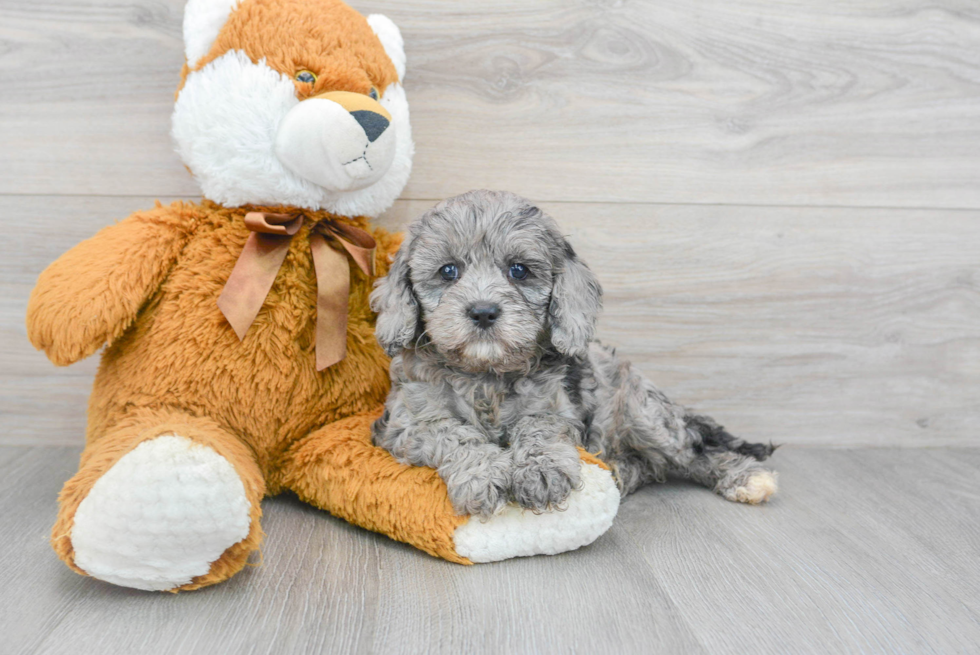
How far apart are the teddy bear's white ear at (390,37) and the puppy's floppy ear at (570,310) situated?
0.79 m

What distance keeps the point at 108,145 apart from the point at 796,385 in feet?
8.12

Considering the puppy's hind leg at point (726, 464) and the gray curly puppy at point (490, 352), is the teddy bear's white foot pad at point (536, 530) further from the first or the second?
the puppy's hind leg at point (726, 464)

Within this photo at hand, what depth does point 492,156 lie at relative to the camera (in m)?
2.47

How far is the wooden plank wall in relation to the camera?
7.79ft

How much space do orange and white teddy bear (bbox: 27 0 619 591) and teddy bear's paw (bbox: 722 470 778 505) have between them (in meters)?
0.59

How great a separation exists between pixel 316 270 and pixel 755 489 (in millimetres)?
1393

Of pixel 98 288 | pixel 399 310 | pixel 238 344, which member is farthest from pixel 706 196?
pixel 98 288

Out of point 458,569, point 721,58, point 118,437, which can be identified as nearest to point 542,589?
point 458,569

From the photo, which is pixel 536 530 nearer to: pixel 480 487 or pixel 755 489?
pixel 480 487

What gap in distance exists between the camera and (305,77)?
1.92 meters

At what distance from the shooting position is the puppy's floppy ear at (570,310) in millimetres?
1810

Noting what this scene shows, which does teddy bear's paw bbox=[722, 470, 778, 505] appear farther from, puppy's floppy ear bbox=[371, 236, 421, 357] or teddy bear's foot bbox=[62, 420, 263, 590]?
teddy bear's foot bbox=[62, 420, 263, 590]

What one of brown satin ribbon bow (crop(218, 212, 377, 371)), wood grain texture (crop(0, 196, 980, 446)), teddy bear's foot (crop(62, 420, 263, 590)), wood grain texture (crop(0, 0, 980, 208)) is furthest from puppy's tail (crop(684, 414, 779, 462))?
teddy bear's foot (crop(62, 420, 263, 590))

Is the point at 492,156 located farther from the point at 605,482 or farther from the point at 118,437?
the point at 118,437
